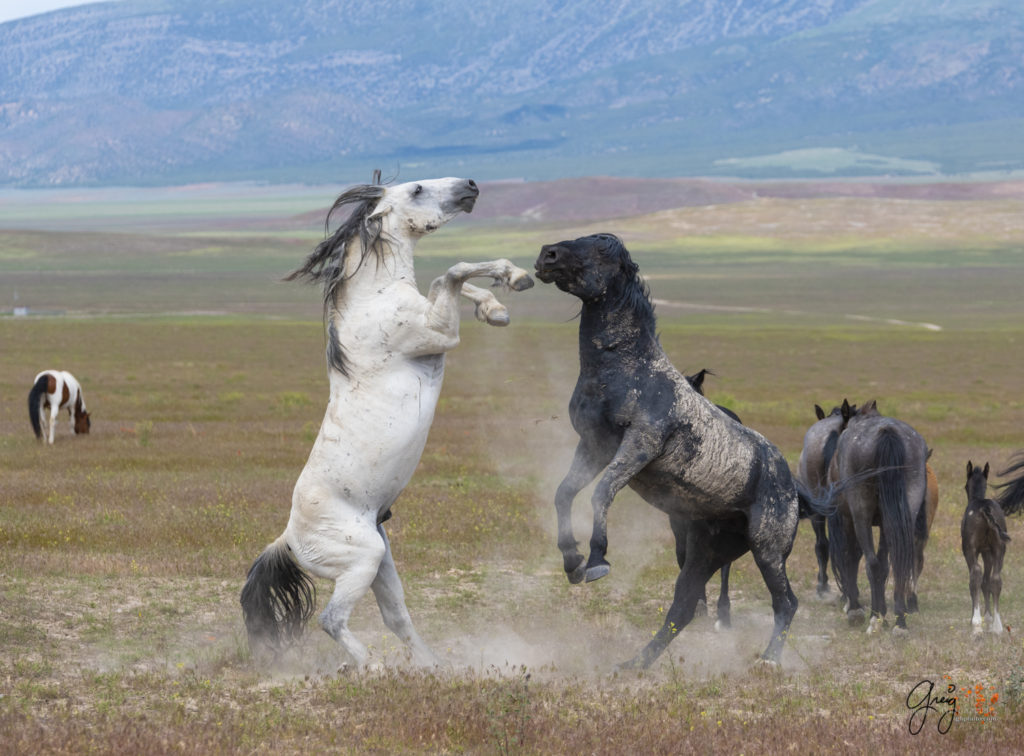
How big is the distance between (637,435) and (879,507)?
4097 mm

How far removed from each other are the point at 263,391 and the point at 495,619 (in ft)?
94.6

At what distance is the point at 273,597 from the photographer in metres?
8.93

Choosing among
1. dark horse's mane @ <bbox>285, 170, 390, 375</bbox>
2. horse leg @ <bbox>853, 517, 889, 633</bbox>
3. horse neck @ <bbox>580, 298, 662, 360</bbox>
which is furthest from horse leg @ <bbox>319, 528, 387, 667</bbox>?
horse leg @ <bbox>853, 517, 889, 633</bbox>

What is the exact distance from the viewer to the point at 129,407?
32438mm

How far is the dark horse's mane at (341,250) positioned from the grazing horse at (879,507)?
183 inches

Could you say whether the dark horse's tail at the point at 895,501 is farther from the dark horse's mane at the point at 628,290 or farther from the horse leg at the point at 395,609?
the horse leg at the point at 395,609

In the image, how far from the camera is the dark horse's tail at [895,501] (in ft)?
36.1

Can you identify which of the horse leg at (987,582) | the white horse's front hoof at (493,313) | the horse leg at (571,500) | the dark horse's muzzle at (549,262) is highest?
the dark horse's muzzle at (549,262)

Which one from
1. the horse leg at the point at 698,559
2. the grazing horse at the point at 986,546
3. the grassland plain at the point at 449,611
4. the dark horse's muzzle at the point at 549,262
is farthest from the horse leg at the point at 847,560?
the dark horse's muzzle at the point at 549,262

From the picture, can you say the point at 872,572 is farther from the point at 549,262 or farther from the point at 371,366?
the point at 371,366

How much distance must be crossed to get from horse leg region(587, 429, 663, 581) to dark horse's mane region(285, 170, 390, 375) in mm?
1830

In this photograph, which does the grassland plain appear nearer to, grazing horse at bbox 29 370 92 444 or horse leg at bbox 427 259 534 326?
grazing horse at bbox 29 370 92 444

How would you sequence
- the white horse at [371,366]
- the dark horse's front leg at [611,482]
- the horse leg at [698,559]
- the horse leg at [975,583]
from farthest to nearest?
the horse leg at [975,583] < the horse leg at [698,559] < the white horse at [371,366] < the dark horse's front leg at [611,482]

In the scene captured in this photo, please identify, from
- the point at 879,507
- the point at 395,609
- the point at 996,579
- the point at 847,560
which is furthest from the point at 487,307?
the point at 996,579
